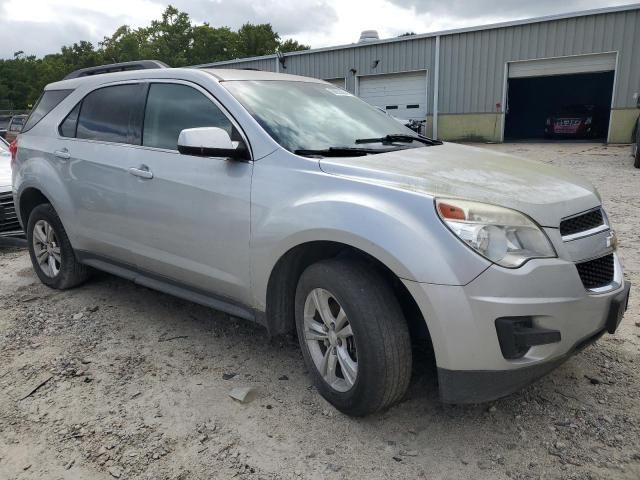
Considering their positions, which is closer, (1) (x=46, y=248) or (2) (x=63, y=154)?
(2) (x=63, y=154)

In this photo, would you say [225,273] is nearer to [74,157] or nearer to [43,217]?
[74,157]

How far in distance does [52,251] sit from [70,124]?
3.75 ft

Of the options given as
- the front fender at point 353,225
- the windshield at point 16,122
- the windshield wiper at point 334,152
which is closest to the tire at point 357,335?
the front fender at point 353,225

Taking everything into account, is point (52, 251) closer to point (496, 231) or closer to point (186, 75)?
point (186, 75)

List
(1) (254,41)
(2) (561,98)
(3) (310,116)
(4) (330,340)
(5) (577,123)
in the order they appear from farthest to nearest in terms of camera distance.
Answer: (1) (254,41) → (2) (561,98) → (5) (577,123) → (3) (310,116) → (4) (330,340)

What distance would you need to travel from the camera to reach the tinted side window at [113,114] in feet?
12.1

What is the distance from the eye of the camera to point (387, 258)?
2.29 metres

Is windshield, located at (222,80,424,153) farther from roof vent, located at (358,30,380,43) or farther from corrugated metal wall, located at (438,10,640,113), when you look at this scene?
roof vent, located at (358,30,380,43)

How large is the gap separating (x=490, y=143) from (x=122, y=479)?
19.6 m

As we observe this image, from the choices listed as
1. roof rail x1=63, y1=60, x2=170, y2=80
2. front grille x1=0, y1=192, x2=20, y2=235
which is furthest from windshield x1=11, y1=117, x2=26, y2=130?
roof rail x1=63, y1=60, x2=170, y2=80

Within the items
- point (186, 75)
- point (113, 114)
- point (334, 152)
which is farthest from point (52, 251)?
point (334, 152)

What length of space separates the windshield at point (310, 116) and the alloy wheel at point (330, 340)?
0.84m

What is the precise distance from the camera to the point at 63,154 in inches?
163

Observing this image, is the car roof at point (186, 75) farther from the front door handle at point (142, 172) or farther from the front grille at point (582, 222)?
the front grille at point (582, 222)
